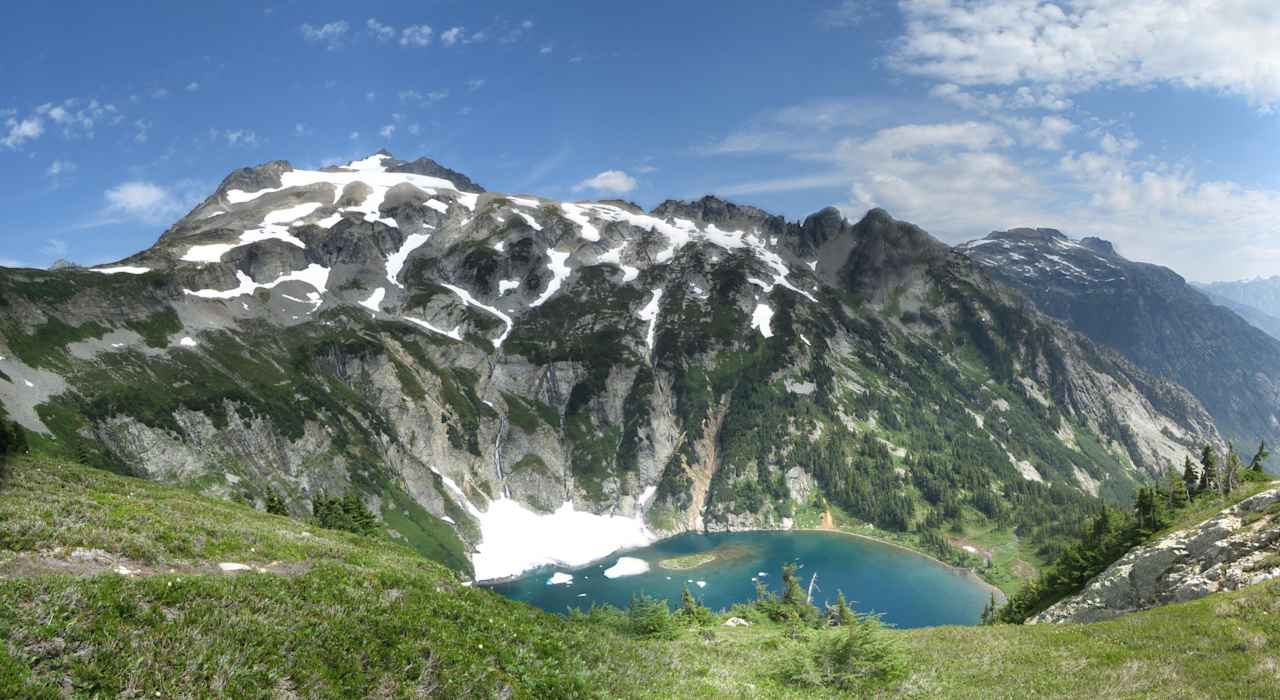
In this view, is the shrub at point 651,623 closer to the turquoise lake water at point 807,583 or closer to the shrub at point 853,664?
the shrub at point 853,664

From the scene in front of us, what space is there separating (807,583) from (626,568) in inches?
2071

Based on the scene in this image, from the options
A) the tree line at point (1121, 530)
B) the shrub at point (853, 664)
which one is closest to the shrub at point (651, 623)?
the shrub at point (853, 664)

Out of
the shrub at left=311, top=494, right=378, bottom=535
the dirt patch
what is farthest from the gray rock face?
the shrub at left=311, top=494, right=378, bottom=535

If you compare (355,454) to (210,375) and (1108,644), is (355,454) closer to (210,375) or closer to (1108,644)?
(210,375)

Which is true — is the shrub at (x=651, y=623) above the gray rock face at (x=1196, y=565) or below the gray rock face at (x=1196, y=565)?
below

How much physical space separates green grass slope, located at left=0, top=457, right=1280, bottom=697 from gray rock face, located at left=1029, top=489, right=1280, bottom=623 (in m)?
9.83

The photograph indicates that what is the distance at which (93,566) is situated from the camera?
54.0 feet

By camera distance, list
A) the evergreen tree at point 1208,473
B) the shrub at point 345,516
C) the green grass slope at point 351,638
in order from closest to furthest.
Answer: the green grass slope at point 351,638 → the evergreen tree at point 1208,473 → the shrub at point 345,516

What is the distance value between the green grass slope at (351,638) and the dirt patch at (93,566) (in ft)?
0.26

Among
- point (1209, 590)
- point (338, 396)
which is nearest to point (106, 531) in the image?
point (1209, 590)

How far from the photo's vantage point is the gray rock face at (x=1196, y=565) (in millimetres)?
32500

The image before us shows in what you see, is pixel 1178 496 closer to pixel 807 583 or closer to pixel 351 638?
pixel 351 638

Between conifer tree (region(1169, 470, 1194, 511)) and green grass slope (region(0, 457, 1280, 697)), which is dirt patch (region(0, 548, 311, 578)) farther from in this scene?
conifer tree (region(1169, 470, 1194, 511))

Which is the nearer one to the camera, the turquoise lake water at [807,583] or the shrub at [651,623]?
the shrub at [651,623]
